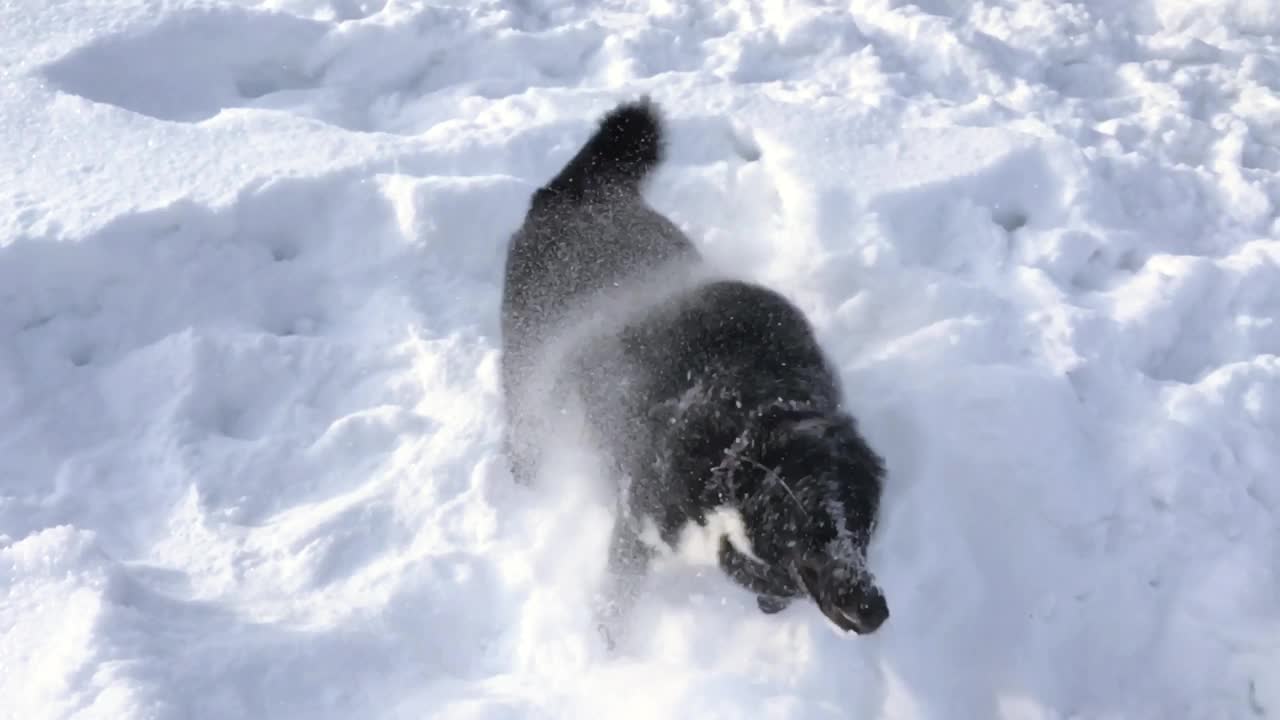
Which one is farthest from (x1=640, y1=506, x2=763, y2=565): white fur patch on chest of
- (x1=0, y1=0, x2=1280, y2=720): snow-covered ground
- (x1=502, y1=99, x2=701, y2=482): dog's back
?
(x1=502, y1=99, x2=701, y2=482): dog's back

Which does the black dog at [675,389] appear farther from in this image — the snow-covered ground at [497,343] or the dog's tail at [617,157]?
the snow-covered ground at [497,343]

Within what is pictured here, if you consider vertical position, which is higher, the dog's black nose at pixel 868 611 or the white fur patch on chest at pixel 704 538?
the dog's black nose at pixel 868 611

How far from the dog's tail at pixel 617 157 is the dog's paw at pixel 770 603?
6.33 ft

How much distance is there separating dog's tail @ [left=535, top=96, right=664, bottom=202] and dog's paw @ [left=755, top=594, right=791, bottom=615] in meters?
1.93

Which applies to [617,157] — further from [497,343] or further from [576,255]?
[497,343]

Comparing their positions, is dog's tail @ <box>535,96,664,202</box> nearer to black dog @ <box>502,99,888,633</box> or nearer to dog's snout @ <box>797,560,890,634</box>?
black dog @ <box>502,99,888,633</box>

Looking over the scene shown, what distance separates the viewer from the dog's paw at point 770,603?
9.27 feet

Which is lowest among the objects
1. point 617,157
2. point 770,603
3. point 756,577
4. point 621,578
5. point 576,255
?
point 621,578

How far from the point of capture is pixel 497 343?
13.2 ft

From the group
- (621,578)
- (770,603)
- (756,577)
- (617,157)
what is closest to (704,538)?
(756,577)

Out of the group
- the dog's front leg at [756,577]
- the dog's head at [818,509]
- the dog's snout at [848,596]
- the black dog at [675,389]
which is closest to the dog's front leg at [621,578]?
the black dog at [675,389]

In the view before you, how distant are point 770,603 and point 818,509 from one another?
616 millimetres

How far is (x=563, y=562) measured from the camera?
3.30 m

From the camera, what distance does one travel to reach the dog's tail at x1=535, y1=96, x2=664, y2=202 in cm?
399
